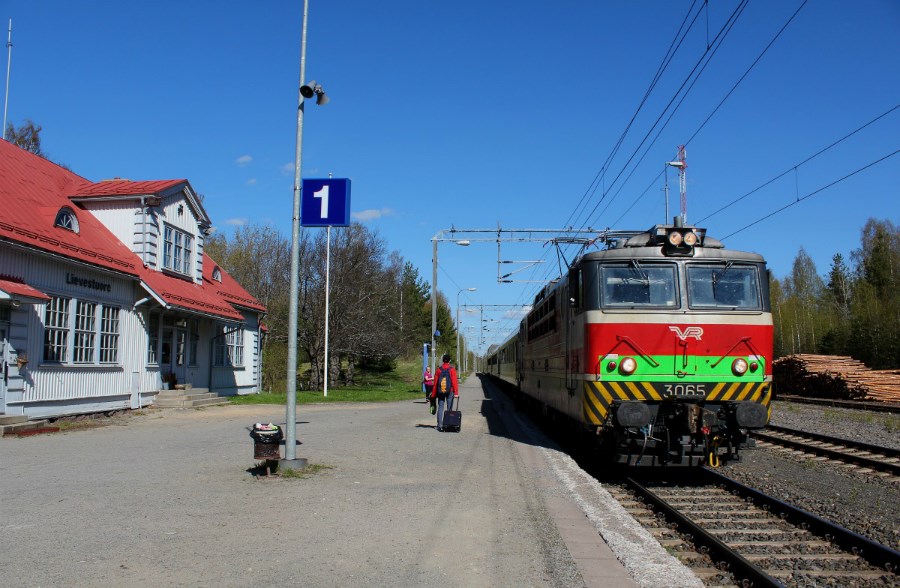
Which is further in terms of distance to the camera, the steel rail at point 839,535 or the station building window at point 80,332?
the station building window at point 80,332

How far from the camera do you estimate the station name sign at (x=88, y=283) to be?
53.7ft

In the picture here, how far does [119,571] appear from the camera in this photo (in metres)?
4.95

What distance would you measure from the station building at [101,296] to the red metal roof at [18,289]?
39mm

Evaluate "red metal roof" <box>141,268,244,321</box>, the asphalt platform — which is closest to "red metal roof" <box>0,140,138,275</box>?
"red metal roof" <box>141,268,244,321</box>

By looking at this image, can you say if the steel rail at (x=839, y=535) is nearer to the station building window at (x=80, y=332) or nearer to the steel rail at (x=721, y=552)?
the steel rail at (x=721, y=552)

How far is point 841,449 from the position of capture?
520 inches

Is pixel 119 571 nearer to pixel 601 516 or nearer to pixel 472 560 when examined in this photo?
pixel 472 560

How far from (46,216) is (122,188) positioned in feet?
12.3

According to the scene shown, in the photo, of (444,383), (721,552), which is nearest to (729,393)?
(721,552)

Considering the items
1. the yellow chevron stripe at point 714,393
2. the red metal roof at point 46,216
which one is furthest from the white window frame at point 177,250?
the yellow chevron stripe at point 714,393

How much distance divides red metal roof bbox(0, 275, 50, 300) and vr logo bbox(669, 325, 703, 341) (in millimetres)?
12536

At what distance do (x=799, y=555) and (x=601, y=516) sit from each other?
6.19ft

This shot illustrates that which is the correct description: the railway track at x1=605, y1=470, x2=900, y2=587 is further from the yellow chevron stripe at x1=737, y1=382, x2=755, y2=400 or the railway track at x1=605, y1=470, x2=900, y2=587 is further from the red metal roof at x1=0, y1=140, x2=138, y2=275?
the red metal roof at x1=0, y1=140, x2=138, y2=275

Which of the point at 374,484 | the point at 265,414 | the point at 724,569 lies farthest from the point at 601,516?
the point at 265,414
